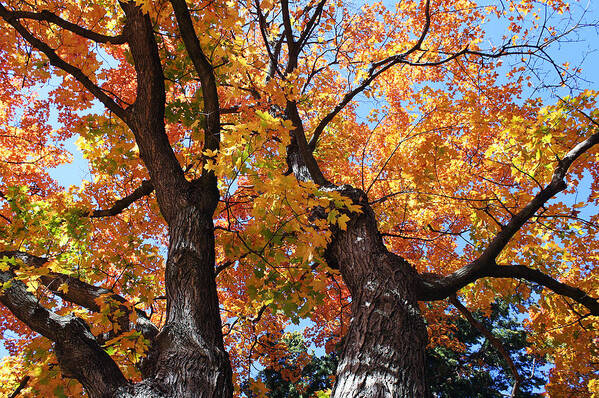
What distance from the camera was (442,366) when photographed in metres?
18.6

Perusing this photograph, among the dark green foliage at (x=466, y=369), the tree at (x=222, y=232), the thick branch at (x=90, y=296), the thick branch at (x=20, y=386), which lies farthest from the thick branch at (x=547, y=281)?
the dark green foliage at (x=466, y=369)

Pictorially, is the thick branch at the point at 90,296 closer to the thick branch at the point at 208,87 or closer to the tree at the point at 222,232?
the tree at the point at 222,232

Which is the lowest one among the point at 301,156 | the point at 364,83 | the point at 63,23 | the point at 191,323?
the point at 191,323

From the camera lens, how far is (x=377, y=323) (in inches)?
103

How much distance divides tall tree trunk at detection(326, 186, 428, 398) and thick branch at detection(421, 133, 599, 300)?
33cm

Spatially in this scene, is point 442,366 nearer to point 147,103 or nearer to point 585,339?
point 585,339

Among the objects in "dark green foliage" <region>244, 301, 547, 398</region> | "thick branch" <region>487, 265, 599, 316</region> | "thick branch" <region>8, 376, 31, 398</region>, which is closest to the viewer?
"thick branch" <region>487, 265, 599, 316</region>

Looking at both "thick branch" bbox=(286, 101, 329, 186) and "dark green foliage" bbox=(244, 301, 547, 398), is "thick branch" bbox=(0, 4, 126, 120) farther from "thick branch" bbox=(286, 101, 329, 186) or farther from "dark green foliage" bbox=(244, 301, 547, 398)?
"dark green foliage" bbox=(244, 301, 547, 398)

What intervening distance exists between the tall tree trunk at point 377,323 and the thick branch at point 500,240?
1.09 ft

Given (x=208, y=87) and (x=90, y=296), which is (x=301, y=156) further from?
(x=90, y=296)

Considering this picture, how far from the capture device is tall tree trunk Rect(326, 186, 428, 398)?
7.41 ft

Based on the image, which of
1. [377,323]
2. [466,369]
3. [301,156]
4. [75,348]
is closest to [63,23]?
[301,156]

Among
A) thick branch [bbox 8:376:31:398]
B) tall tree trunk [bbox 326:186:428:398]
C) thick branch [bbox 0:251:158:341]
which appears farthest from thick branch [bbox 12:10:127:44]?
thick branch [bbox 8:376:31:398]

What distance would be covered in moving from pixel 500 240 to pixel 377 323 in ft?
5.58
